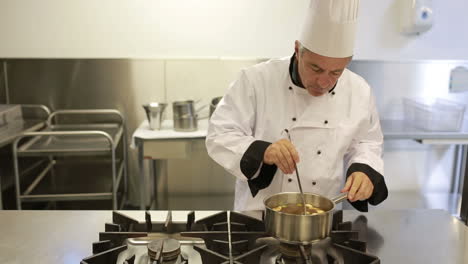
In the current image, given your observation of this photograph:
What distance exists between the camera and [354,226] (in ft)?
3.79

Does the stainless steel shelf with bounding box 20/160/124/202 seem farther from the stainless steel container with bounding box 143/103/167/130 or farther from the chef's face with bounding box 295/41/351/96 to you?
the chef's face with bounding box 295/41/351/96

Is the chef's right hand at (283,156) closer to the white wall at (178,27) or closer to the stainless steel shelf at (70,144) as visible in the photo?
the stainless steel shelf at (70,144)

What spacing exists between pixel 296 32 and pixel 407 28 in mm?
710

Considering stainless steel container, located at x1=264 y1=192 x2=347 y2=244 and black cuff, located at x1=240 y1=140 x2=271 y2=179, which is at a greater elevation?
black cuff, located at x1=240 y1=140 x2=271 y2=179

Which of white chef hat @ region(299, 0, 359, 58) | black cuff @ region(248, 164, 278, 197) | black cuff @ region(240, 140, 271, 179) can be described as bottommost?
black cuff @ region(248, 164, 278, 197)

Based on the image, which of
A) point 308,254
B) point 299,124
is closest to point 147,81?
point 299,124

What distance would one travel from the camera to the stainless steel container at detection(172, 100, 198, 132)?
8.10ft

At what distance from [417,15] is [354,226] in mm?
2012

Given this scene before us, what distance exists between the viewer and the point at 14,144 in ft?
7.14

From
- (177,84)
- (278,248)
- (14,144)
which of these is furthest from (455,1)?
(14,144)

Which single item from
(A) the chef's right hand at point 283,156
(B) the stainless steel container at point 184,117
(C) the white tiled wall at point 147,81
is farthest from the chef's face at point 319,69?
(C) the white tiled wall at point 147,81

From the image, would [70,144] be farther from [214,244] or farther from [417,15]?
[417,15]

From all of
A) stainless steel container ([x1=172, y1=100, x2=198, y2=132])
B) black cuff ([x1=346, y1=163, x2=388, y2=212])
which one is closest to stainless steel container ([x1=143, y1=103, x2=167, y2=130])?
stainless steel container ([x1=172, y1=100, x2=198, y2=132])

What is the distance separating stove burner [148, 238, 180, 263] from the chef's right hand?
33 cm
